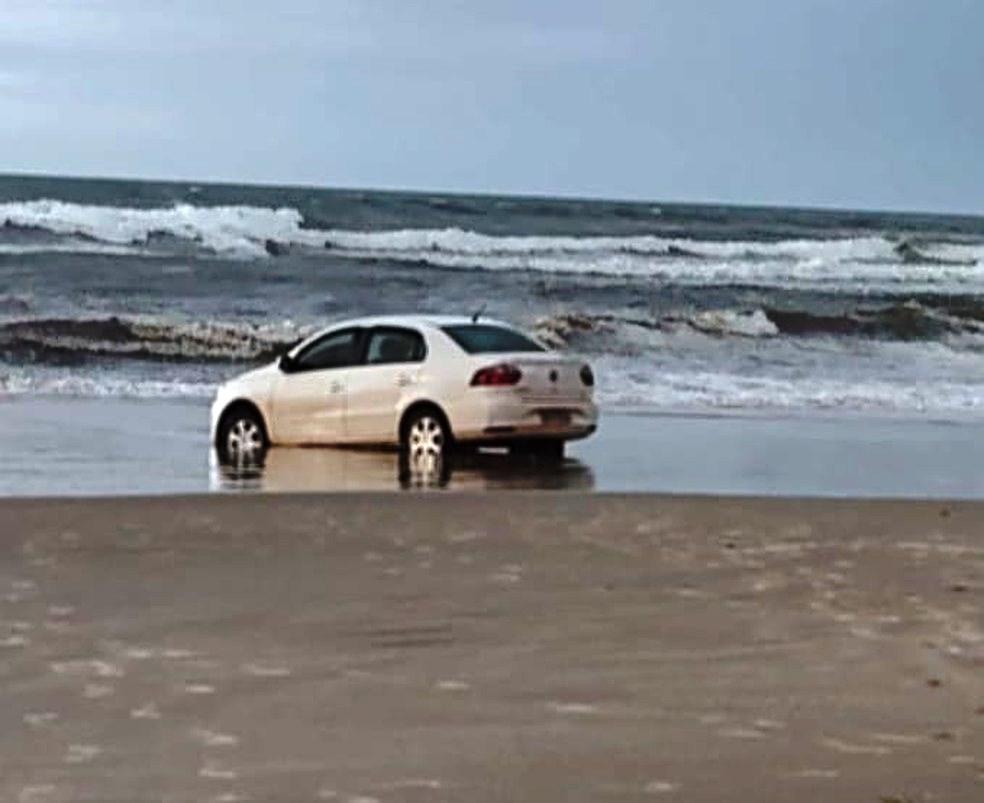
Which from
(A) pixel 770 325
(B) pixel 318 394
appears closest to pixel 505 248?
(A) pixel 770 325

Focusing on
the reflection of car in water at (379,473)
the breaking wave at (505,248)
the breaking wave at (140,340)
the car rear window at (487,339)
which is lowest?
the reflection of car in water at (379,473)

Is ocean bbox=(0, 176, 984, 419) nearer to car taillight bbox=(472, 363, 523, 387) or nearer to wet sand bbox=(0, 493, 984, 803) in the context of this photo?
car taillight bbox=(472, 363, 523, 387)

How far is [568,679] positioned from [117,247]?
2206 inches

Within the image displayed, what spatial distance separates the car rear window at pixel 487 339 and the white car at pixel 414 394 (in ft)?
0.06

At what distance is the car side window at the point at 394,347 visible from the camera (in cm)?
2123

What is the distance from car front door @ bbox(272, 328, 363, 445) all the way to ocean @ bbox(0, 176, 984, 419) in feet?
21.7

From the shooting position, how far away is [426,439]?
20.8 m

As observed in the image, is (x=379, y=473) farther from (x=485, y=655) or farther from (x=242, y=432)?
(x=485, y=655)

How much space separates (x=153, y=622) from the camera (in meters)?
10.5

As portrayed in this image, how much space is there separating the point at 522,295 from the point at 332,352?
2820cm

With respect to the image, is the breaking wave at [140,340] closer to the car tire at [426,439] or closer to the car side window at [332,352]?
the car side window at [332,352]

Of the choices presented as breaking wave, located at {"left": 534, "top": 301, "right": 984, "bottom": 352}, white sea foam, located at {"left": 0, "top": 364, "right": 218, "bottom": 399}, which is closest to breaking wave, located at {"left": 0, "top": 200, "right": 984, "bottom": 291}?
breaking wave, located at {"left": 534, "top": 301, "right": 984, "bottom": 352}

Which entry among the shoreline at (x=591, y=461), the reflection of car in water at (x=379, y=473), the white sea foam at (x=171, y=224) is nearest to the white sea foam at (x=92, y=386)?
the shoreline at (x=591, y=461)

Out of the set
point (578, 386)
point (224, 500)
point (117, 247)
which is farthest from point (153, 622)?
point (117, 247)
